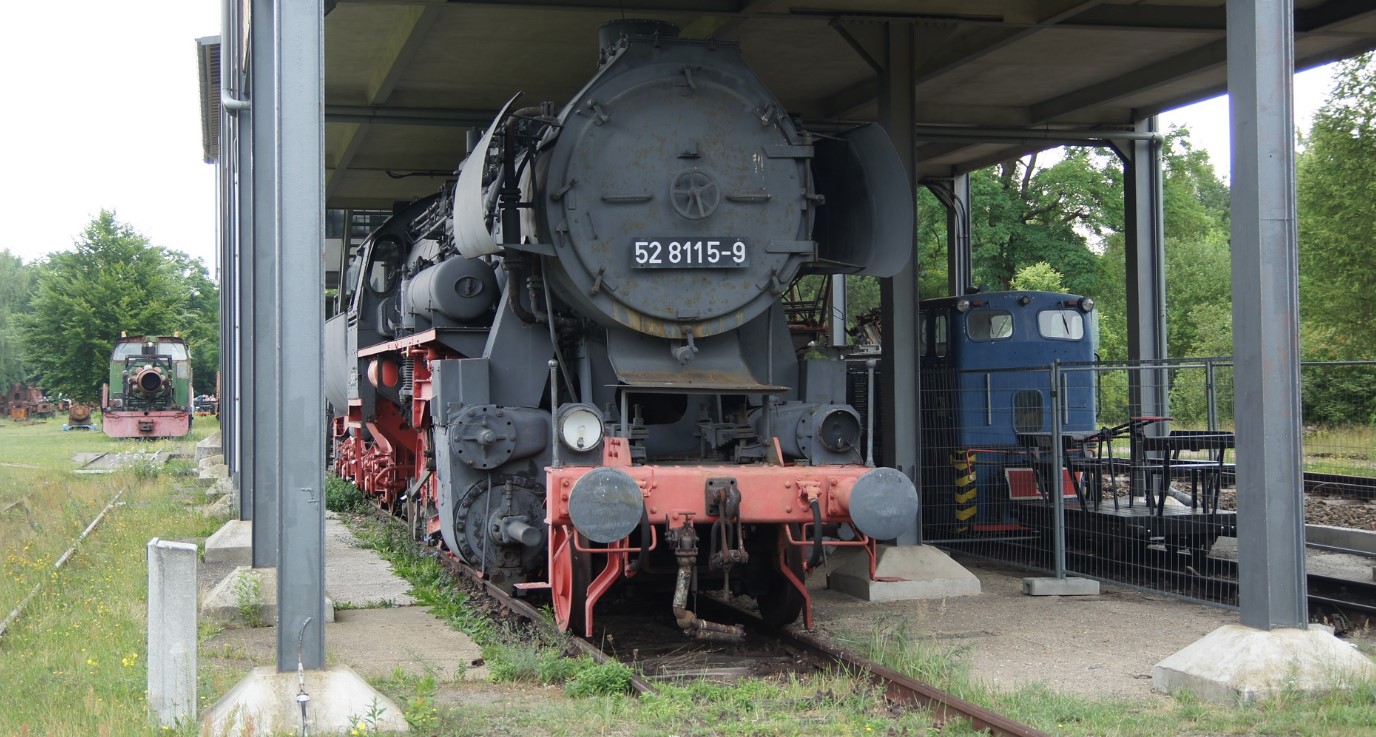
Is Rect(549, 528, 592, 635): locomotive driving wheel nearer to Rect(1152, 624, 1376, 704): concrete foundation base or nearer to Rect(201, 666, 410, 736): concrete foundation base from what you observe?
Rect(201, 666, 410, 736): concrete foundation base

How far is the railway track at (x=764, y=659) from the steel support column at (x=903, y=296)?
2.21 meters

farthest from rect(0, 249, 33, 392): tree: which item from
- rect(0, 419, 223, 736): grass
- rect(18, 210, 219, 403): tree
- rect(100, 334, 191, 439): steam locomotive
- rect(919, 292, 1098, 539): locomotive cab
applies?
rect(919, 292, 1098, 539): locomotive cab

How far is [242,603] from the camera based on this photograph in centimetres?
857

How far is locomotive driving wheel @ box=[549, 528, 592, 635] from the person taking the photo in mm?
6918

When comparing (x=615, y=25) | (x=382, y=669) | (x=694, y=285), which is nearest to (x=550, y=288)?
(x=694, y=285)

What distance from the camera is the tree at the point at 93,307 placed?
50.3 metres

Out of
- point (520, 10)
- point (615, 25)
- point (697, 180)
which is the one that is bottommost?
→ point (697, 180)

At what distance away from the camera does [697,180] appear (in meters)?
7.54

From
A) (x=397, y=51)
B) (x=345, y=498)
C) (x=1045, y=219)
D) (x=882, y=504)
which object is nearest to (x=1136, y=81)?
(x=397, y=51)

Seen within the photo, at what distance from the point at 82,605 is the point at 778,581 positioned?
493cm

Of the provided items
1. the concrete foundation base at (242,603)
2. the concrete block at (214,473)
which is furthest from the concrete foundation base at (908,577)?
the concrete block at (214,473)

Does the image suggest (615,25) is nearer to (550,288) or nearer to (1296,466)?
(550,288)

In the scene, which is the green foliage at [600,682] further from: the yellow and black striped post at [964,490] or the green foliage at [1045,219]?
the green foliage at [1045,219]

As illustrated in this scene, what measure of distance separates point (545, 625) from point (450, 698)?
139 cm
